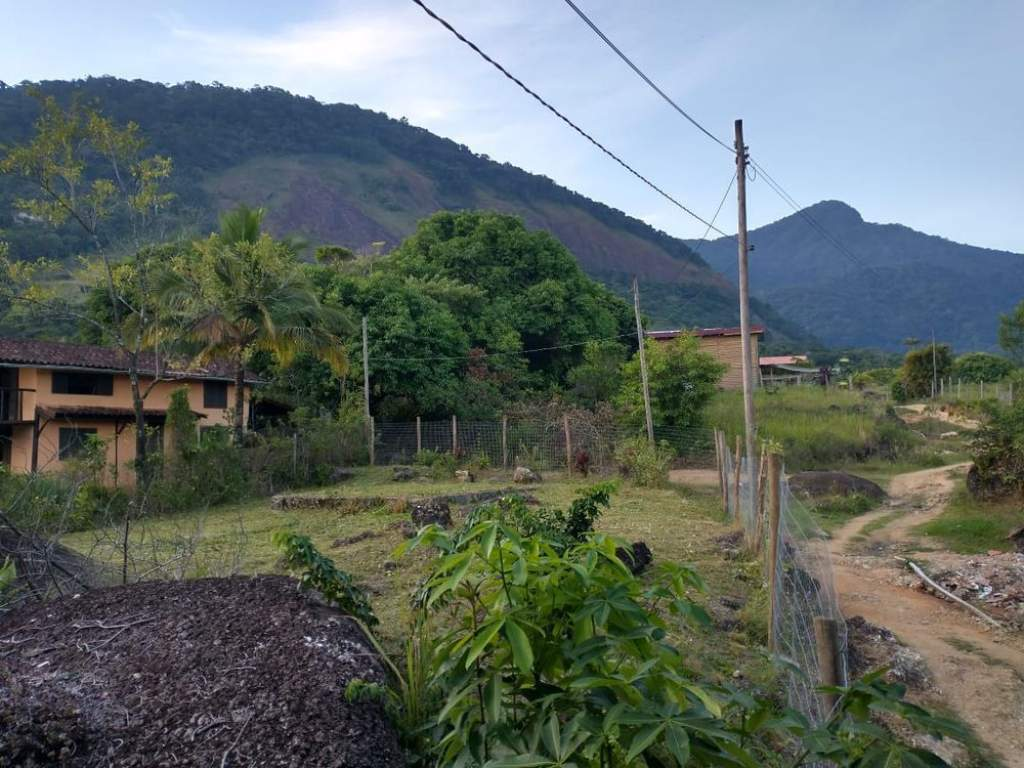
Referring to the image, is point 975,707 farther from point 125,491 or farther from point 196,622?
point 125,491

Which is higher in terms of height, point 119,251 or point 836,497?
point 119,251

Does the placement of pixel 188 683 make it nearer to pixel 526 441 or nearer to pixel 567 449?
pixel 567 449

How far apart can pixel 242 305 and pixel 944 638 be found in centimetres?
1708

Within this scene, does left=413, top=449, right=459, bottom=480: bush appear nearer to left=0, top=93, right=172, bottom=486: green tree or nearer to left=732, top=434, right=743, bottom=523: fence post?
left=0, top=93, right=172, bottom=486: green tree

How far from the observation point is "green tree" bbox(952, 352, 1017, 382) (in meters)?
47.9

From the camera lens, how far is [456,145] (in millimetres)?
127375

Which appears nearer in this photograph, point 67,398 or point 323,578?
point 323,578

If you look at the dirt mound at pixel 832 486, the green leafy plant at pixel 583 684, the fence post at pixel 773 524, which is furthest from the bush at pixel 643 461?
the green leafy plant at pixel 583 684

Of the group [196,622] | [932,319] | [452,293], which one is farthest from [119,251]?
[932,319]

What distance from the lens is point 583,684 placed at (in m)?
2.39

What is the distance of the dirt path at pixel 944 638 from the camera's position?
20.5ft

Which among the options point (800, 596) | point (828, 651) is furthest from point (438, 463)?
point (828, 651)

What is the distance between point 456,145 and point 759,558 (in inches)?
4889

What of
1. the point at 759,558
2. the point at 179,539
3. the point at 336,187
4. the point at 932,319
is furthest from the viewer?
the point at 932,319
